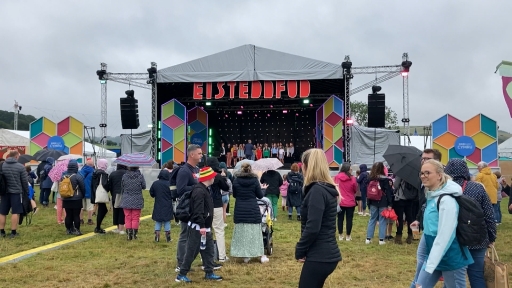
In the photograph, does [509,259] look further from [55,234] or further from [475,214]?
[55,234]

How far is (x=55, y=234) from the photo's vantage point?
29.8 feet

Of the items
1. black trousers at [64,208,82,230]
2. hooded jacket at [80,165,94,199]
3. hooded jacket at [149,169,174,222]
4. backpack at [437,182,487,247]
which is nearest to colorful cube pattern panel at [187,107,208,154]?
hooded jacket at [80,165,94,199]

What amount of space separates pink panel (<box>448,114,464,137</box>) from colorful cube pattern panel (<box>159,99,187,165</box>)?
11.0m

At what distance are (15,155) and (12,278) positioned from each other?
3.08 metres

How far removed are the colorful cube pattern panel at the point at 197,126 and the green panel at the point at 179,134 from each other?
8.62 ft

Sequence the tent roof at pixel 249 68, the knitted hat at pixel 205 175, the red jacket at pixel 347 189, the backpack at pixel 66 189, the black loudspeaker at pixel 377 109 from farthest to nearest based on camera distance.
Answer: the black loudspeaker at pixel 377 109
the tent roof at pixel 249 68
the backpack at pixel 66 189
the red jacket at pixel 347 189
the knitted hat at pixel 205 175

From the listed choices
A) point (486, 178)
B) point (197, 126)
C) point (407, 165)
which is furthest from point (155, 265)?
point (197, 126)

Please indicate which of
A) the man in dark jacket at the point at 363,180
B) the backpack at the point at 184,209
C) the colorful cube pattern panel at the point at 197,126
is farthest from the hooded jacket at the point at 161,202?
the colorful cube pattern panel at the point at 197,126

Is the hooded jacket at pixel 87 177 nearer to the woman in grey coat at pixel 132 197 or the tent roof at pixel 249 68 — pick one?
the woman in grey coat at pixel 132 197

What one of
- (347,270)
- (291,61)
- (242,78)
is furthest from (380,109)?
(347,270)

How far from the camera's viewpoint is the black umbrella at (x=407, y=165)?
287 inches

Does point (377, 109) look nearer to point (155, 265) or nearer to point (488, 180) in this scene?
point (488, 180)

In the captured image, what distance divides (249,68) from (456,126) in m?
8.45

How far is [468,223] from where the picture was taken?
3.25 m
